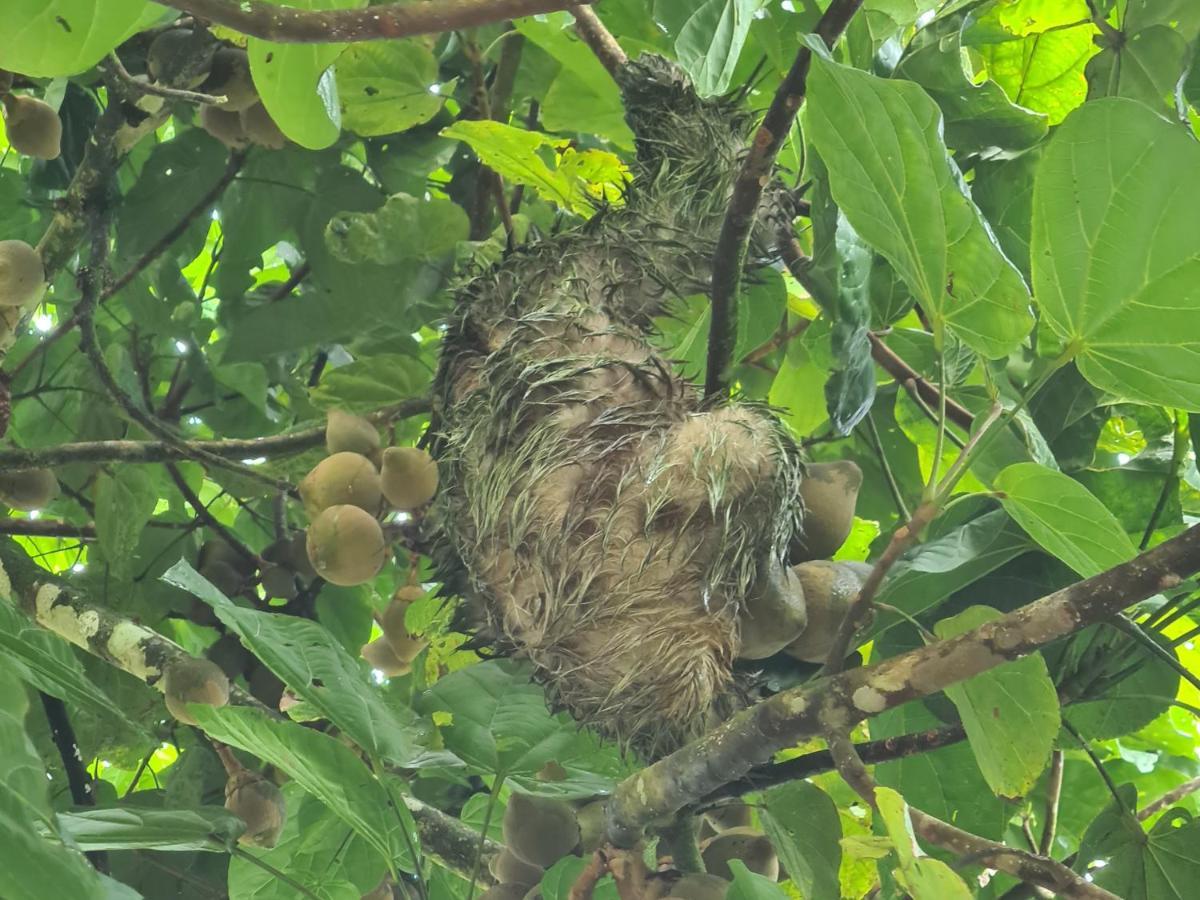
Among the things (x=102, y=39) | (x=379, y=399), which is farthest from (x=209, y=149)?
(x=102, y=39)

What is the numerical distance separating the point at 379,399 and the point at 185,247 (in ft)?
1.86

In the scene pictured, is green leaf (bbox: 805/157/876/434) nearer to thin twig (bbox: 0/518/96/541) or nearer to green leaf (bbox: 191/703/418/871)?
green leaf (bbox: 191/703/418/871)

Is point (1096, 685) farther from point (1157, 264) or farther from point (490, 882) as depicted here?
point (490, 882)

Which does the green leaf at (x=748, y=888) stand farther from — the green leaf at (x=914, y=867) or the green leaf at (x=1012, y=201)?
the green leaf at (x=1012, y=201)

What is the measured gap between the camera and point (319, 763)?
872 millimetres

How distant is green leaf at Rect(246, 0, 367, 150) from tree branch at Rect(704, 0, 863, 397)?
38 cm

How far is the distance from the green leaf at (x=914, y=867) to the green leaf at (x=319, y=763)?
1.37 feet

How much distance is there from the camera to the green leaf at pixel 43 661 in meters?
0.76

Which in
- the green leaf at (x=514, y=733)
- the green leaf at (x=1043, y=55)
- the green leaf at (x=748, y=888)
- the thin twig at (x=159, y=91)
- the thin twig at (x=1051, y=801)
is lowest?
the thin twig at (x=1051, y=801)

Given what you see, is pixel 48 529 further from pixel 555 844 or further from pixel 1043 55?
pixel 1043 55

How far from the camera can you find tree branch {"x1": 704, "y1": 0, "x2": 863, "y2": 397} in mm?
784

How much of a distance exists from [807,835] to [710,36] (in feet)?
2.24

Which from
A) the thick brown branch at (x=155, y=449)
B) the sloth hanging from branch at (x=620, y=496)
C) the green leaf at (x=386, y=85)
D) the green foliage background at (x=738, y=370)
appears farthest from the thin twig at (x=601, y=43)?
the thick brown branch at (x=155, y=449)

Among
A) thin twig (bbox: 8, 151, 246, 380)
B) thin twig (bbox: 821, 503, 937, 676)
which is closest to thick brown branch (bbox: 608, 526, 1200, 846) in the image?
thin twig (bbox: 821, 503, 937, 676)
